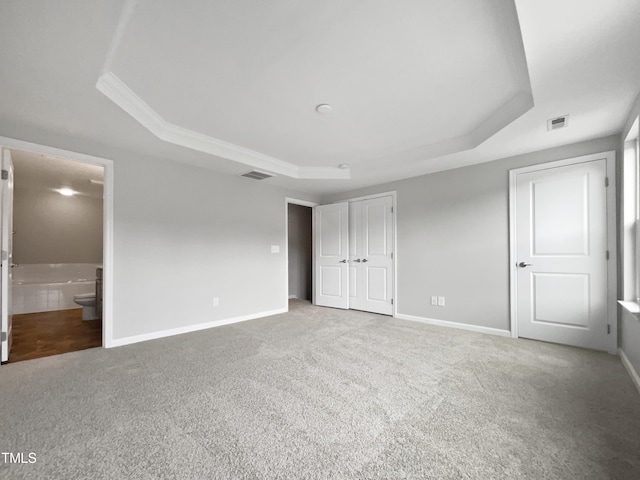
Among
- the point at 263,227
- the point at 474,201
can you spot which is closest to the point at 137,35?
the point at 263,227

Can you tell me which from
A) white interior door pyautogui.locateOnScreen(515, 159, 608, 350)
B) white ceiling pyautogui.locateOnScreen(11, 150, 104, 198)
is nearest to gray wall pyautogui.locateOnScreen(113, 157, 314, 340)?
white ceiling pyautogui.locateOnScreen(11, 150, 104, 198)

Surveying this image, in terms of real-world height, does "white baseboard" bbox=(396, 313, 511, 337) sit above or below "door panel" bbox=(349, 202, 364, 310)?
below

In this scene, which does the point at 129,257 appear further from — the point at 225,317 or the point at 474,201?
the point at 474,201

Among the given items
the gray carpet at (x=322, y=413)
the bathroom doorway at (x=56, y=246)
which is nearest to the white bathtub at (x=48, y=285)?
the bathroom doorway at (x=56, y=246)

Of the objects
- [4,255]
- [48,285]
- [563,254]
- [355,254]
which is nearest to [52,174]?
[48,285]

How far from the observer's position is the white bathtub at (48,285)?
5.30 metres

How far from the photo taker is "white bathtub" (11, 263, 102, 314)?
5.30m

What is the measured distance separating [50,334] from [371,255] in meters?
4.76

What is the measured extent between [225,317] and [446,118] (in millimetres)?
3874

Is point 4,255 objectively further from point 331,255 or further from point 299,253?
point 299,253

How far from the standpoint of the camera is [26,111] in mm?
2463

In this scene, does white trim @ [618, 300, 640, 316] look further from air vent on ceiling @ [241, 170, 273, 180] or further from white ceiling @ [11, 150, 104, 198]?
white ceiling @ [11, 150, 104, 198]

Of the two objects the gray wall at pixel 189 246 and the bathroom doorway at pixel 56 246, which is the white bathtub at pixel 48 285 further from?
the gray wall at pixel 189 246

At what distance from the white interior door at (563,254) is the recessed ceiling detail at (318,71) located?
3.53 ft
